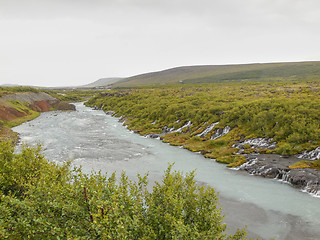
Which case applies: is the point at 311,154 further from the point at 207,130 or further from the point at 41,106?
the point at 41,106

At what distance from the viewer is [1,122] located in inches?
3307

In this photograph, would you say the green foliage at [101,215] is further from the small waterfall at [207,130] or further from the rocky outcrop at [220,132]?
the small waterfall at [207,130]

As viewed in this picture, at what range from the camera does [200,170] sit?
45500 mm

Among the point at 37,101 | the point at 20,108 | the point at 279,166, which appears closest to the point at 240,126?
the point at 279,166

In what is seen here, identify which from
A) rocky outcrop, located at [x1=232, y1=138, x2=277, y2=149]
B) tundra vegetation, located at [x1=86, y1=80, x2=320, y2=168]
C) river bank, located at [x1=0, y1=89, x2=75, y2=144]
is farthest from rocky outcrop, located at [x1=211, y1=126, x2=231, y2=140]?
river bank, located at [x1=0, y1=89, x2=75, y2=144]

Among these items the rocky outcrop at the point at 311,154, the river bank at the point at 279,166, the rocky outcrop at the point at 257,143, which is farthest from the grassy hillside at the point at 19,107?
the rocky outcrop at the point at 311,154

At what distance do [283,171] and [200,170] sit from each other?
48.6ft

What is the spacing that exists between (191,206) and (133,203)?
4556 mm

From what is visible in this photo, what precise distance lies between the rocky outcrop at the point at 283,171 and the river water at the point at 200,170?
1.62m

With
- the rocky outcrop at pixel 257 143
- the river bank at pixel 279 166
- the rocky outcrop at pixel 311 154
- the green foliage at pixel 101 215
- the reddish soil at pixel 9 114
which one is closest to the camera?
the green foliage at pixel 101 215

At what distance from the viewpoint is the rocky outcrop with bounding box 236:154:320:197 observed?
35500 millimetres

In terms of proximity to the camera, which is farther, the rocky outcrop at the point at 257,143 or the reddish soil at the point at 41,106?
the reddish soil at the point at 41,106

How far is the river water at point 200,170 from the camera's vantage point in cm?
2769

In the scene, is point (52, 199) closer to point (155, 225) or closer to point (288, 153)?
point (155, 225)
